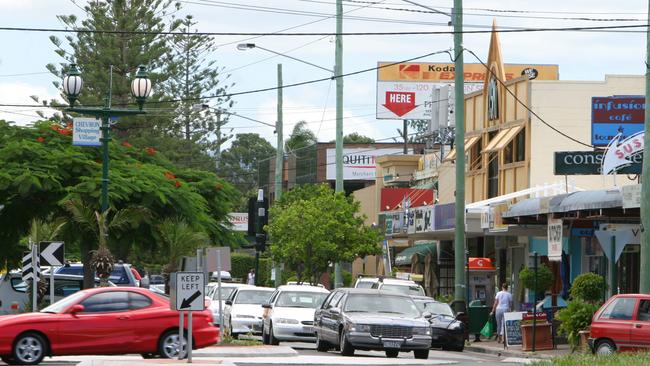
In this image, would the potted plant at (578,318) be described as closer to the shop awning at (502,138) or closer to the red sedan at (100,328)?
the red sedan at (100,328)

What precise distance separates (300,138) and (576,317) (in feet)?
273

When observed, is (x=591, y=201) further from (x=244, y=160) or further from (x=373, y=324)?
(x=244, y=160)

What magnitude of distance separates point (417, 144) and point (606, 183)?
52.2 m

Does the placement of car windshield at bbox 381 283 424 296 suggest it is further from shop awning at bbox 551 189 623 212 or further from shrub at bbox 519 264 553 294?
shop awning at bbox 551 189 623 212

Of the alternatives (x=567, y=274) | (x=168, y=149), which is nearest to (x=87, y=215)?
(x=567, y=274)

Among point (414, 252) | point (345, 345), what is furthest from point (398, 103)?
point (345, 345)

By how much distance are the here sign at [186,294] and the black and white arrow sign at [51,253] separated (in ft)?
34.0

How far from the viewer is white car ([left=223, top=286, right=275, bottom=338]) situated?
36406 mm

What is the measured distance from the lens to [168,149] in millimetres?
79750

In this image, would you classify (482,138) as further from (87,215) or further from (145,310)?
(145,310)

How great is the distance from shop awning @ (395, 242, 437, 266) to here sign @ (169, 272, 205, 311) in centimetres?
3795

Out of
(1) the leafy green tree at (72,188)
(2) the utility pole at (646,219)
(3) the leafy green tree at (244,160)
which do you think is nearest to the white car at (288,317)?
(1) the leafy green tree at (72,188)

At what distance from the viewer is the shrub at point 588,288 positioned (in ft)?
106

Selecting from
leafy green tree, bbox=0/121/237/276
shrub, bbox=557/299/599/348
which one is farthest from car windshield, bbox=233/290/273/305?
shrub, bbox=557/299/599/348
